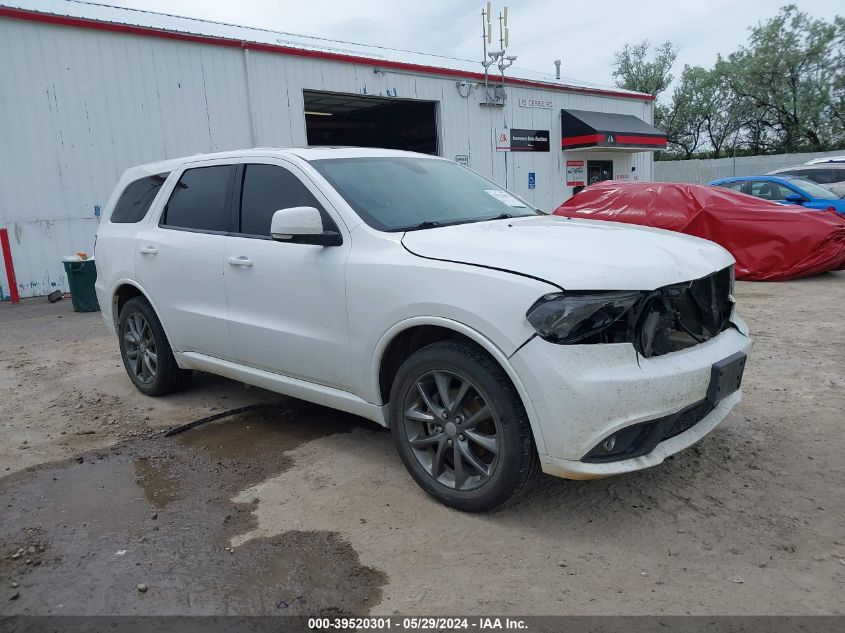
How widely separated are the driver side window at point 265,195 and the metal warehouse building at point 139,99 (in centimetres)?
813

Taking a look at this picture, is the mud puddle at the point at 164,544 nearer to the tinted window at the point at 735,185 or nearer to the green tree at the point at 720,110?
the tinted window at the point at 735,185

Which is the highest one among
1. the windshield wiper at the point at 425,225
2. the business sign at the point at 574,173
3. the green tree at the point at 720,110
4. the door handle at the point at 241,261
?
the green tree at the point at 720,110

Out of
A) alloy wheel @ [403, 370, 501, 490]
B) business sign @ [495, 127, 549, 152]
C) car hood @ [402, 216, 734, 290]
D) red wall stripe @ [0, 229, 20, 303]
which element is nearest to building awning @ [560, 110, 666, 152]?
business sign @ [495, 127, 549, 152]

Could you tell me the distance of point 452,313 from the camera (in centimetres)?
290

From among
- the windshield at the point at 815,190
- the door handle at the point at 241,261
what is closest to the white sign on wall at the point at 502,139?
the windshield at the point at 815,190

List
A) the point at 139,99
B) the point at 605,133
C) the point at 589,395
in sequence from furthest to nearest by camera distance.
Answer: the point at 605,133, the point at 139,99, the point at 589,395

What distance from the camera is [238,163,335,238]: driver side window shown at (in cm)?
382

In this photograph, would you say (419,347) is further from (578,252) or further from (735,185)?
(735,185)

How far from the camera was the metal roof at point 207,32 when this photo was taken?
1056 cm

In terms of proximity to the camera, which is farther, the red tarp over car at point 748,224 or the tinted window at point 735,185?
the tinted window at point 735,185

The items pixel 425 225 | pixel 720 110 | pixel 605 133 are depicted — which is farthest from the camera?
pixel 720 110

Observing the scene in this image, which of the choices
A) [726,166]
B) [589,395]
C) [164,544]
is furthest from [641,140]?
[164,544]

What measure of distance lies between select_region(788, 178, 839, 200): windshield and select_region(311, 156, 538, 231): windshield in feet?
33.1

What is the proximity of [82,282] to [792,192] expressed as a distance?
1216cm
